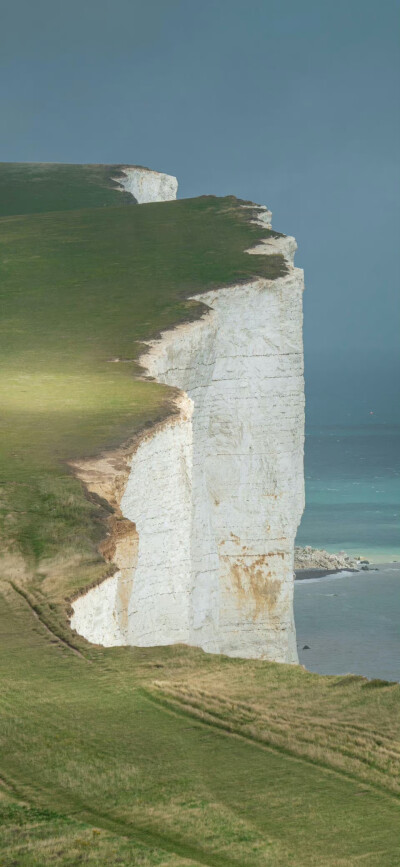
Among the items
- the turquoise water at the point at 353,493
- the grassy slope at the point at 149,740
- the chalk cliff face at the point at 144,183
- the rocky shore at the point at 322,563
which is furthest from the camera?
the turquoise water at the point at 353,493

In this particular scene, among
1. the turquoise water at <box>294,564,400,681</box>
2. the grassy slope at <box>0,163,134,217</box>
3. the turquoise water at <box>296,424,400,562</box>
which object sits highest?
the grassy slope at <box>0,163,134,217</box>

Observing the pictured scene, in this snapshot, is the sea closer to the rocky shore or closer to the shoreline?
the shoreline

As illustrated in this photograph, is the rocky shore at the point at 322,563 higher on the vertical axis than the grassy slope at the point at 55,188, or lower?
lower

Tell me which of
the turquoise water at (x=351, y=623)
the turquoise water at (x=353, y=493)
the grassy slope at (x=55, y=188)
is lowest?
the turquoise water at (x=351, y=623)

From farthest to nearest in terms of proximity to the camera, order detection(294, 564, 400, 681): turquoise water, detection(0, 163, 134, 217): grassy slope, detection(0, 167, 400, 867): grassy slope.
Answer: detection(0, 163, 134, 217): grassy slope → detection(294, 564, 400, 681): turquoise water → detection(0, 167, 400, 867): grassy slope

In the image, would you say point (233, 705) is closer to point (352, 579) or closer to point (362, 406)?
point (352, 579)

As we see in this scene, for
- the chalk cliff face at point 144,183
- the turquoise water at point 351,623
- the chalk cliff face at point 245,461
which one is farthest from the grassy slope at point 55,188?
the chalk cliff face at point 245,461

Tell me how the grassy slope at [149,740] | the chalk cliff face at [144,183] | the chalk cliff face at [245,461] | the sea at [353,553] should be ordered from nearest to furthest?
the grassy slope at [149,740], the chalk cliff face at [245,461], the sea at [353,553], the chalk cliff face at [144,183]

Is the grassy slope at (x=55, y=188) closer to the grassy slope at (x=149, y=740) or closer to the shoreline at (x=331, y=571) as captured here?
the shoreline at (x=331, y=571)

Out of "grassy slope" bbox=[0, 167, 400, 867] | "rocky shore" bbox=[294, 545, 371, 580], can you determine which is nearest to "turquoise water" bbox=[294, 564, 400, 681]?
"rocky shore" bbox=[294, 545, 371, 580]
